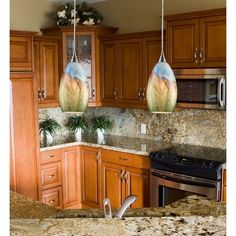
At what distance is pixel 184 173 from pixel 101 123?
175 centimetres

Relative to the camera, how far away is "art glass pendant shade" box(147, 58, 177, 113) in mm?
1996

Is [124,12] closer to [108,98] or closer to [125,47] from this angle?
[125,47]

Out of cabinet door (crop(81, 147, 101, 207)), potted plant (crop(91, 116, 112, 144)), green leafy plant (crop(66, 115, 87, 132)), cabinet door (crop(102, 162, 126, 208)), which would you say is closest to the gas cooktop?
cabinet door (crop(102, 162, 126, 208))

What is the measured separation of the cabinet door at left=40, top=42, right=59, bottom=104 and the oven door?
1.75 metres

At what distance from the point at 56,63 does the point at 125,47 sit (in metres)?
0.98

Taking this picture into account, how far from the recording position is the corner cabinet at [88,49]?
192 inches

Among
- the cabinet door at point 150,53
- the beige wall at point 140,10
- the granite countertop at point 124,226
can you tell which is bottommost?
the granite countertop at point 124,226

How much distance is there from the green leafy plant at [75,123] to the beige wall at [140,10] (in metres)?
1.36

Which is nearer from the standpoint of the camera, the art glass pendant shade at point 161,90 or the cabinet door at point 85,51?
the art glass pendant shade at point 161,90

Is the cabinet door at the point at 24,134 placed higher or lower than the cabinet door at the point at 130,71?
lower

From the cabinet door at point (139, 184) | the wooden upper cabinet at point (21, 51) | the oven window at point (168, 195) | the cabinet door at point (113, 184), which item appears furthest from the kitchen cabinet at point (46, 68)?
the oven window at point (168, 195)

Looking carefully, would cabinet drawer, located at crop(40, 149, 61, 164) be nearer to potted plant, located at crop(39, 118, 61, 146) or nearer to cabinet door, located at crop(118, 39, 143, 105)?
potted plant, located at crop(39, 118, 61, 146)

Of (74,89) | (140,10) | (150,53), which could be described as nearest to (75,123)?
(150,53)

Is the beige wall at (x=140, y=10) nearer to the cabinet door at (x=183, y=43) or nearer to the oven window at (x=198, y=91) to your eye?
the cabinet door at (x=183, y=43)
